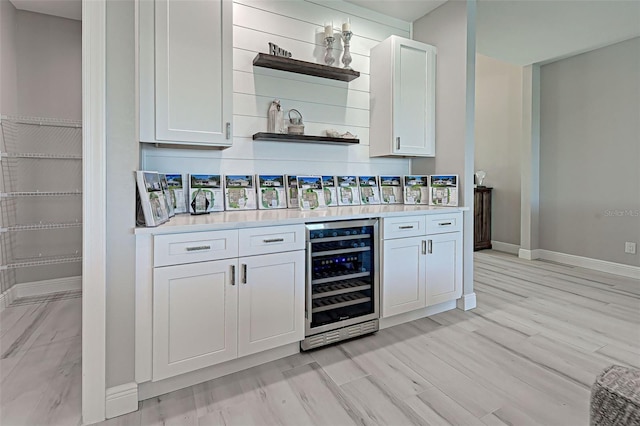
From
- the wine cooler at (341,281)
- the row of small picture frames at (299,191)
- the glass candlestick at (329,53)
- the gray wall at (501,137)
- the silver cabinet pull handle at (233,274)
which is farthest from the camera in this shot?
the gray wall at (501,137)

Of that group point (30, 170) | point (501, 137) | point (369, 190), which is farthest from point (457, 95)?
point (30, 170)

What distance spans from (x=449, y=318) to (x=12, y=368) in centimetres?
302

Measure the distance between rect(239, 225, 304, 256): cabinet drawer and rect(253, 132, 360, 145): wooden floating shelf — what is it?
837 mm

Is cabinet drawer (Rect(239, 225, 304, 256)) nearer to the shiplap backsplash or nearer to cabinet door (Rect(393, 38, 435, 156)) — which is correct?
the shiplap backsplash

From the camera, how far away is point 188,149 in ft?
7.93

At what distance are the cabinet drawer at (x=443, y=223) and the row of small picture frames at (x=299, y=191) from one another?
0.50 feet

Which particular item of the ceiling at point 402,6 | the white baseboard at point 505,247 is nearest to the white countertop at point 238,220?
the ceiling at point 402,6

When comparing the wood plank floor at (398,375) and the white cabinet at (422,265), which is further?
the white cabinet at (422,265)

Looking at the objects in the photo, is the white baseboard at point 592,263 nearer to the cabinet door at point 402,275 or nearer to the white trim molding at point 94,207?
the cabinet door at point 402,275

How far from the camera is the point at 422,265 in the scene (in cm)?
273

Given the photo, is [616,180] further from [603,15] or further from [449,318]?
[449,318]

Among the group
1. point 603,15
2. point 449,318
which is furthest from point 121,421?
point 603,15

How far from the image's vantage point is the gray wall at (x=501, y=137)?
529 centimetres

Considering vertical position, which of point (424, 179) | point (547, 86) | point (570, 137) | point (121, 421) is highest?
point (547, 86)
